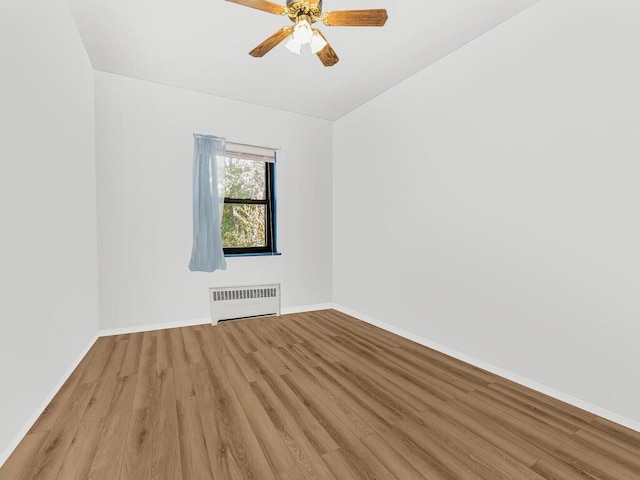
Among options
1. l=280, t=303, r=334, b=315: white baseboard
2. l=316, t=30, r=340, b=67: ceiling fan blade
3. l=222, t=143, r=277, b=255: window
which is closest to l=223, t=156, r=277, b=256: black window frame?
l=222, t=143, r=277, b=255: window

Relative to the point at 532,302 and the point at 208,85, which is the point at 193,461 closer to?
the point at 532,302

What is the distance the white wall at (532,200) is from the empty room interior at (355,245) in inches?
0.6

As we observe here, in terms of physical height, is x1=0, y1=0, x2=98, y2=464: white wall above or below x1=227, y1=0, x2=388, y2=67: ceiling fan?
below

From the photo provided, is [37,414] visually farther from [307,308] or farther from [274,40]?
[307,308]

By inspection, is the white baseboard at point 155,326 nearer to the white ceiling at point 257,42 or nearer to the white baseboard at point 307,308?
the white baseboard at point 307,308

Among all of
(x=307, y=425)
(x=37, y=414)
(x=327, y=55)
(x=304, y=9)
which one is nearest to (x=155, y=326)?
(x=37, y=414)

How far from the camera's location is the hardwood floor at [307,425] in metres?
1.40

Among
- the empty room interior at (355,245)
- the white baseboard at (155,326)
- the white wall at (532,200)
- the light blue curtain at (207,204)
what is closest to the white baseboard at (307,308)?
the white baseboard at (155,326)

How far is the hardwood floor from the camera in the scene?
4.58 feet

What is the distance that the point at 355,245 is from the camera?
4.07m

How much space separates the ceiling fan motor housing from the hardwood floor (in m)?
2.45

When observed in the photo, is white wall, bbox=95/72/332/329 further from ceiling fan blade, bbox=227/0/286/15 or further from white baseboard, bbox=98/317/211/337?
ceiling fan blade, bbox=227/0/286/15

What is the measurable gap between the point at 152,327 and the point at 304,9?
3419mm

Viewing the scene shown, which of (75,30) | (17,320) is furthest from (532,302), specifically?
(75,30)
